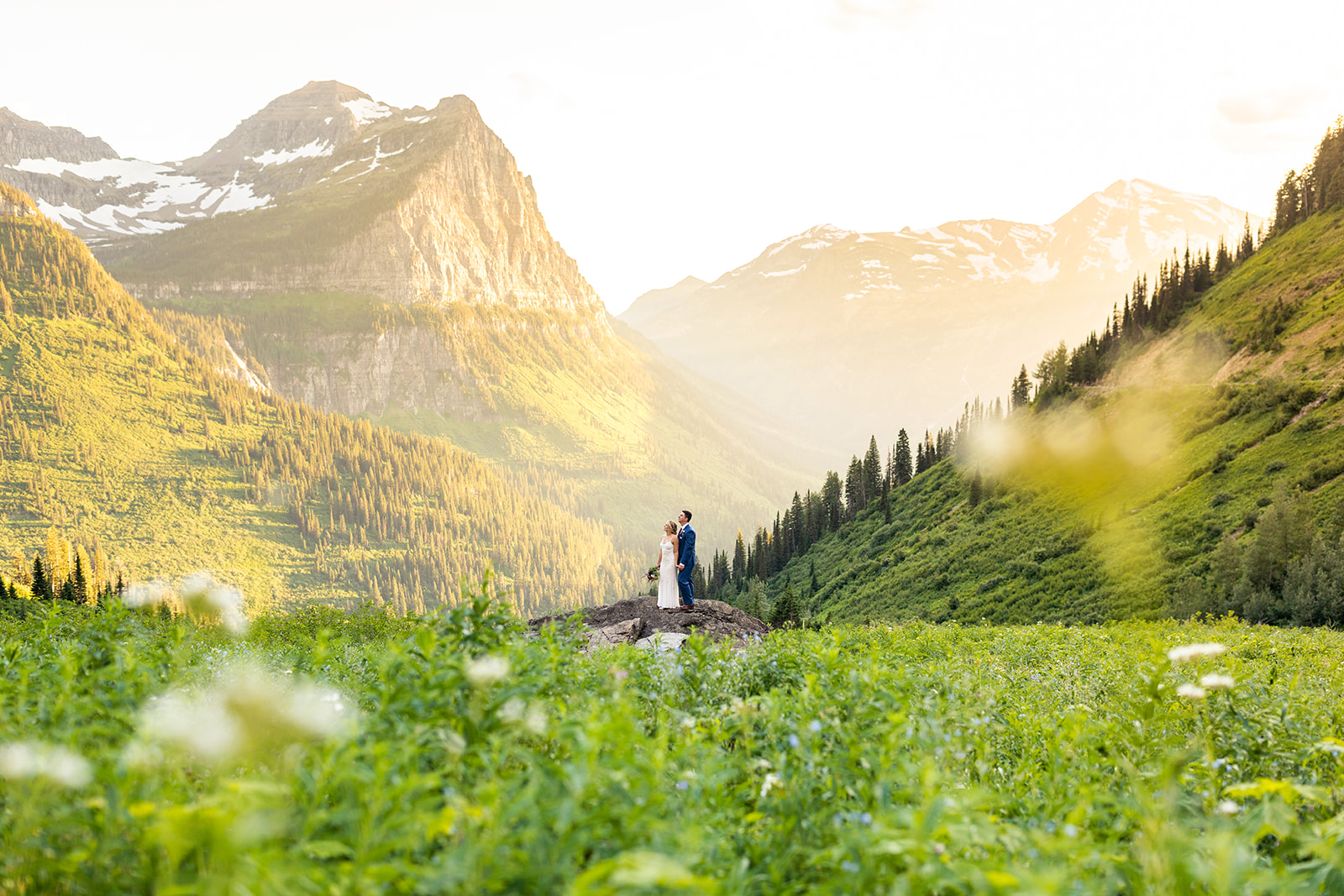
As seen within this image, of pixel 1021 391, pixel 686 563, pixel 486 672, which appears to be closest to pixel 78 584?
pixel 686 563

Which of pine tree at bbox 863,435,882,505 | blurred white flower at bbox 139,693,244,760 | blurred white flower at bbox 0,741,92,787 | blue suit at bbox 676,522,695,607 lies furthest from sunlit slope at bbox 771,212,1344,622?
blurred white flower at bbox 0,741,92,787

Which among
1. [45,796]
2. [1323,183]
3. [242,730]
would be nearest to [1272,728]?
[242,730]

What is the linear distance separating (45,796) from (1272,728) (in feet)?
32.0

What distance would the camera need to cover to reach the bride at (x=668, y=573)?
23.1 m

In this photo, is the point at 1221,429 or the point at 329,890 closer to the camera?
the point at 329,890

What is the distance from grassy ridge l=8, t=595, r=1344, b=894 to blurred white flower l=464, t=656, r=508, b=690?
0.08ft

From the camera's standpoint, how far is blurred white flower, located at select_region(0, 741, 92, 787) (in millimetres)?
3289

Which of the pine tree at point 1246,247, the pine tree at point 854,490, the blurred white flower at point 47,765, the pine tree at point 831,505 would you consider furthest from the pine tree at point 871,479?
the blurred white flower at point 47,765

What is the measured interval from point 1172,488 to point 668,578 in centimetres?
5734

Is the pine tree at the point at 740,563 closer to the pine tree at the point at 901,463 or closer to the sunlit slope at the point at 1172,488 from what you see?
the pine tree at the point at 901,463

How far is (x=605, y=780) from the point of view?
334cm

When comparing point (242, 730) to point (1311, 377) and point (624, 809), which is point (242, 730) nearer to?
point (624, 809)

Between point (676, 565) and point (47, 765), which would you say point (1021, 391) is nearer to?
point (676, 565)

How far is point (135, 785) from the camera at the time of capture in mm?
3473
